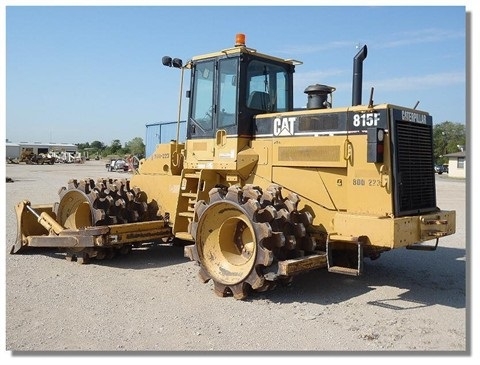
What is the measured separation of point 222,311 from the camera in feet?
19.7

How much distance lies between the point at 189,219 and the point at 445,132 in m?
76.7

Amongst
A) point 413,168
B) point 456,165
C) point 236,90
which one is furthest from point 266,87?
point 456,165

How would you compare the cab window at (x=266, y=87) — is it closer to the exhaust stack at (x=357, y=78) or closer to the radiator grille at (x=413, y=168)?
the exhaust stack at (x=357, y=78)

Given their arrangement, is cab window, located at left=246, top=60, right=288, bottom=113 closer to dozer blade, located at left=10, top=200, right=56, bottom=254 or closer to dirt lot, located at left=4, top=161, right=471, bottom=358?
dirt lot, located at left=4, top=161, right=471, bottom=358

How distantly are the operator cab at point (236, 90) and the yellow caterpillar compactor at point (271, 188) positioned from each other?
0.05 ft

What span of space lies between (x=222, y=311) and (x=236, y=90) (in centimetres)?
326

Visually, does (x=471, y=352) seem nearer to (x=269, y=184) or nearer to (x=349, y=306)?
(x=349, y=306)

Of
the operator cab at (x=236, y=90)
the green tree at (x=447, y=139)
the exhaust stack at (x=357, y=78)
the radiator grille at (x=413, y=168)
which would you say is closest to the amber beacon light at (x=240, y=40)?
the operator cab at (x=236, y=90)

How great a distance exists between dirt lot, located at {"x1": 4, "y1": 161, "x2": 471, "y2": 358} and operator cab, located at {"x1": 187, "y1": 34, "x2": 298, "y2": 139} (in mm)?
2323

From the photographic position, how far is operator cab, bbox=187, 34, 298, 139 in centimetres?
755

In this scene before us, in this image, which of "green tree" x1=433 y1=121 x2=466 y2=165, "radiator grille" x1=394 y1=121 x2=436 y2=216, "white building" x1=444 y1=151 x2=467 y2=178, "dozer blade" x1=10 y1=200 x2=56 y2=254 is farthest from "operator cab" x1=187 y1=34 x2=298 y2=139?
"green tree" x1=433 y1=121 x2=466 y2=165

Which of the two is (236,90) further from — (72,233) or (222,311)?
(72,233)

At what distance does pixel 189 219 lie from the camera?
8.14 m

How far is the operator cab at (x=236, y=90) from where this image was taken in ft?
24.8
